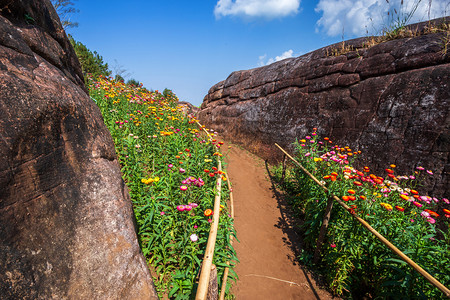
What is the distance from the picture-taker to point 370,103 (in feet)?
17.7

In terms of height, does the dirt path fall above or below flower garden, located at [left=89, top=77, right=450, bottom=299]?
below

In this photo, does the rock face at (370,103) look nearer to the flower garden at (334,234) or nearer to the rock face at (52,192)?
the flower garden at (334,234)

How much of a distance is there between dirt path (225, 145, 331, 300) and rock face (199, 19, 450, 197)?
261 centimetres

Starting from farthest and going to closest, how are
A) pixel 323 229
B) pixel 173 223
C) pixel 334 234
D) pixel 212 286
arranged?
pixel 323 229
pixel 334 234
pixel 173 223
pixel 212 286

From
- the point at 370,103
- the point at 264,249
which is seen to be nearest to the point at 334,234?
the point at 264,249

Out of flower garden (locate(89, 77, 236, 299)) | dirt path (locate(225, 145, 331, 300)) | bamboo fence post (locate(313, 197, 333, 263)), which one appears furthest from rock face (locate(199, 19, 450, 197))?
flower garden (locate(89, 77, 236, 299))

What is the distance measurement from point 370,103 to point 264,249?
4890 mm

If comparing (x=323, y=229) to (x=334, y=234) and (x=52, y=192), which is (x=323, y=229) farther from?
(x=52, y=192)

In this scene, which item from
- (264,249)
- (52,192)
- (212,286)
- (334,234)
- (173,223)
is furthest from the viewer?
(264,249)

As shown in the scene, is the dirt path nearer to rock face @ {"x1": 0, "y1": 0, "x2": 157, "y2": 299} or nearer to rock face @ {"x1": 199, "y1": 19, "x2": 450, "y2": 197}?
rock face @ {"x1": 0, "y1": 0, "x2": 157, "y2": 299}

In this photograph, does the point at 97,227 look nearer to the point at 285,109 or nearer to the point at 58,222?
the point at 58,222

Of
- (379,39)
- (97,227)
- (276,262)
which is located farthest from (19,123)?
(379,39)

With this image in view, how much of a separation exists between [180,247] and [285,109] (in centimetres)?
670

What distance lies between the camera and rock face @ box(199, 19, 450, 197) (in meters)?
4.23
